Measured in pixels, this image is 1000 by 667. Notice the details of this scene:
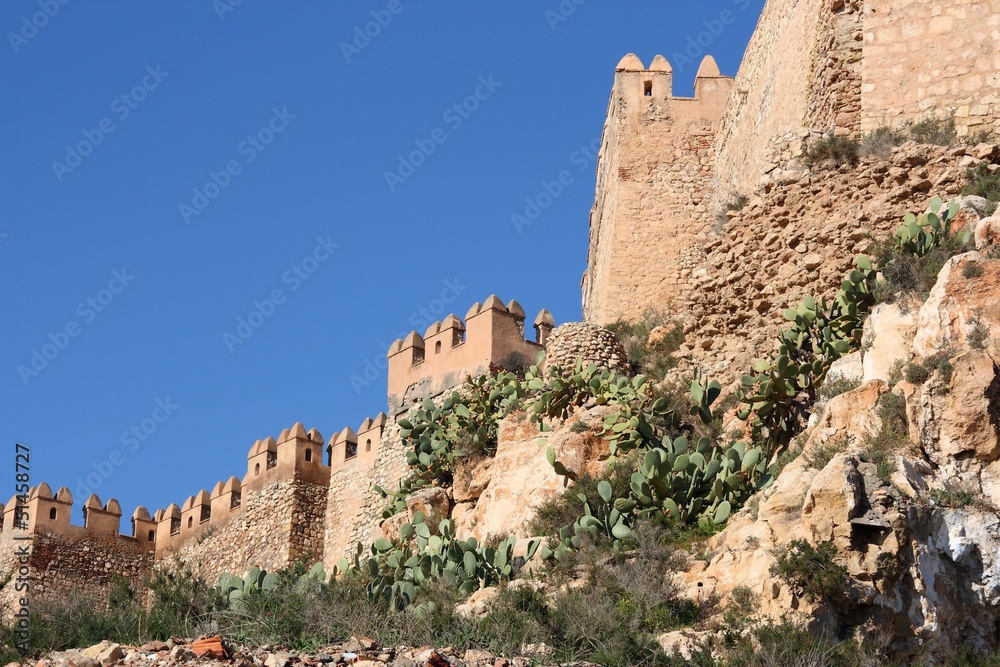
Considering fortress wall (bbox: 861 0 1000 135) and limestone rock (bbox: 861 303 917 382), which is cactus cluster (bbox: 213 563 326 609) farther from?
fortress wall (bbox: 861 0 1000 135)

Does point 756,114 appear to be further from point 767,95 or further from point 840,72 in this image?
point 840,72

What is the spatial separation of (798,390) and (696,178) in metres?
8.01

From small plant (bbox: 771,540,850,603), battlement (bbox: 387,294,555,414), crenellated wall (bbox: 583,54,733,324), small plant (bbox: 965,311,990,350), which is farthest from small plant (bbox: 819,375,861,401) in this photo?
battlement (bbox: 387,294,555,414)

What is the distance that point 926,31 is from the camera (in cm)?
1587

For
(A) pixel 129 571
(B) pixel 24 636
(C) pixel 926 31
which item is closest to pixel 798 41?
(C) pixel 926 31

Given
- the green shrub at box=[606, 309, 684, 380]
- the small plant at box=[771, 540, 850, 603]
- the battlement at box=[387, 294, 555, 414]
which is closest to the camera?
the small plant at box=[771, 540, 850, 603]

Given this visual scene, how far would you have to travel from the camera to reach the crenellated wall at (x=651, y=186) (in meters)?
20.3

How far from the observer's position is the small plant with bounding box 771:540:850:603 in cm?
1035

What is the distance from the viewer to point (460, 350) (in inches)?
818

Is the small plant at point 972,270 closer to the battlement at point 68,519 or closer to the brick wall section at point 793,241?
Answer: the brick wall section at point 793,241

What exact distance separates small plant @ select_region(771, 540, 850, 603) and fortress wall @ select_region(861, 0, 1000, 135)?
21.3 ft

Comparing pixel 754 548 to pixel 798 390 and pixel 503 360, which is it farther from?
pixel 503 360

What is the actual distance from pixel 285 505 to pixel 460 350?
231 inches

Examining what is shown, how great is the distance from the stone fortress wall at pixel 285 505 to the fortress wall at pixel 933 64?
21.3 feet
